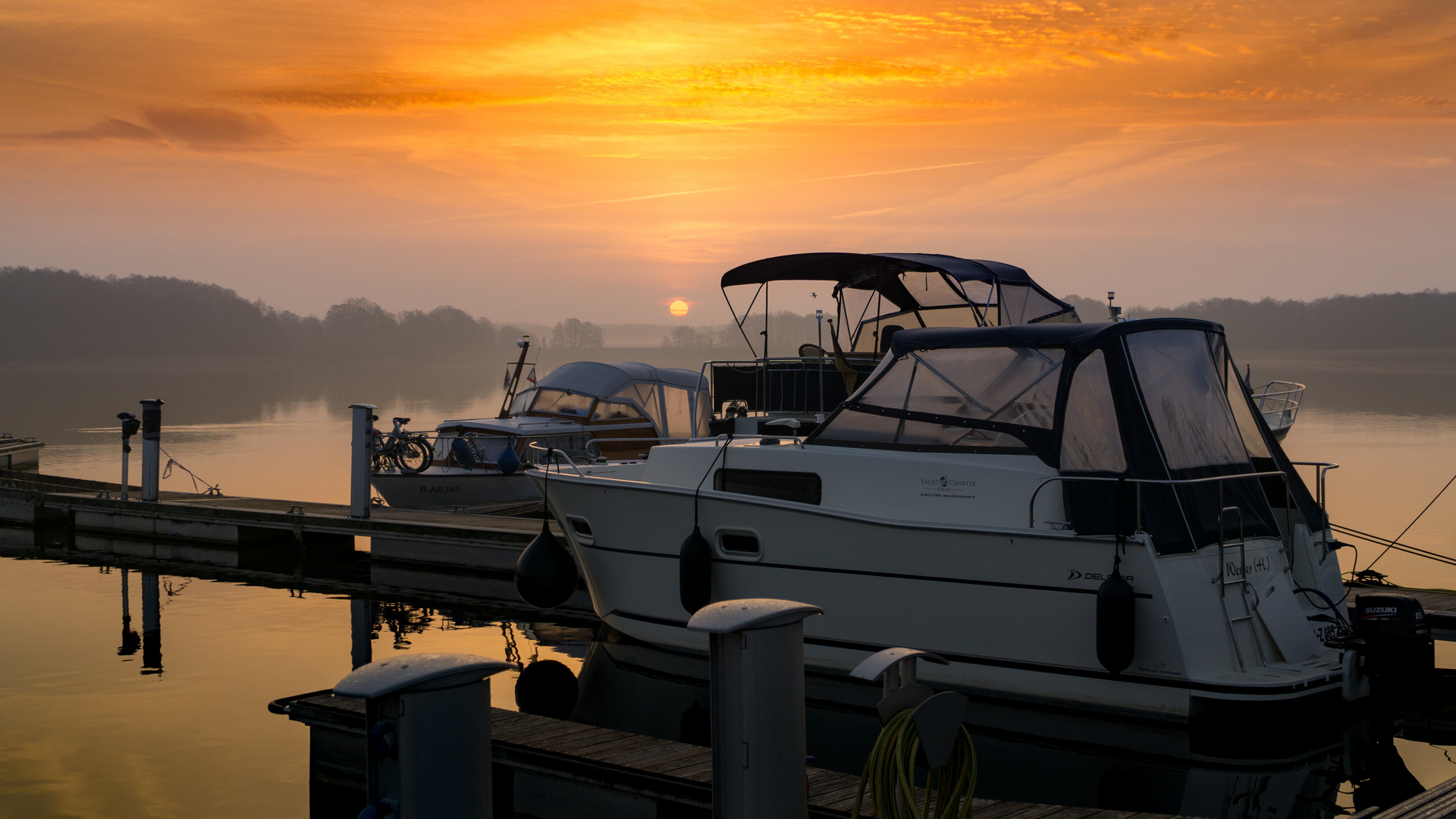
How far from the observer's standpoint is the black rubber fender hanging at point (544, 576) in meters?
10.3

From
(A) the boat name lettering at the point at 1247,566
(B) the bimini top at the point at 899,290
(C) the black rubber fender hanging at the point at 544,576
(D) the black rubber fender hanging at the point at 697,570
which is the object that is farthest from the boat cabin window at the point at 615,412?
(A) the boat name lettering at the point at 1247,566

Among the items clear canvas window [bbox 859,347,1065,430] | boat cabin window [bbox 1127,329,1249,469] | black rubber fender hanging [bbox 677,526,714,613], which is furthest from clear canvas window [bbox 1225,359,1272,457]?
black rubber fender hanging [bbox 677,526,714,613]

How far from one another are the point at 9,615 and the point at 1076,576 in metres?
11.6

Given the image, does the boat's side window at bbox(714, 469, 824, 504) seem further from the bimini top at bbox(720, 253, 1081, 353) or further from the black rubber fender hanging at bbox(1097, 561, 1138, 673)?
the bimini top at bbox(720, 253, 1081, 353)

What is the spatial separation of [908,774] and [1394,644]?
5230 mm

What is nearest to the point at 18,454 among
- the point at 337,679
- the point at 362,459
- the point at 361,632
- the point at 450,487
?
the point at 450,487

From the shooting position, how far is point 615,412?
66.3 ft

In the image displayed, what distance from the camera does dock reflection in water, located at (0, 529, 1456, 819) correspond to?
289 inches

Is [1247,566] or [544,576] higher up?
[1247,566]

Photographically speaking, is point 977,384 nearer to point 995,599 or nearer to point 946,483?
point 946,483

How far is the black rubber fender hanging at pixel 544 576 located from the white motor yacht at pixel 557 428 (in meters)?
7.68

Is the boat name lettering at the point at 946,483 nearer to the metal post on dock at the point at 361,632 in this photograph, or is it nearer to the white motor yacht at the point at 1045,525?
the white motor yacht at the point at 1045,525

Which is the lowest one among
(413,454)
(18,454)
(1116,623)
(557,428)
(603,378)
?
(1116,623)

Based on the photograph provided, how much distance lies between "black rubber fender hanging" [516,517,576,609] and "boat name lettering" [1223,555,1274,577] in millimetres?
5412
